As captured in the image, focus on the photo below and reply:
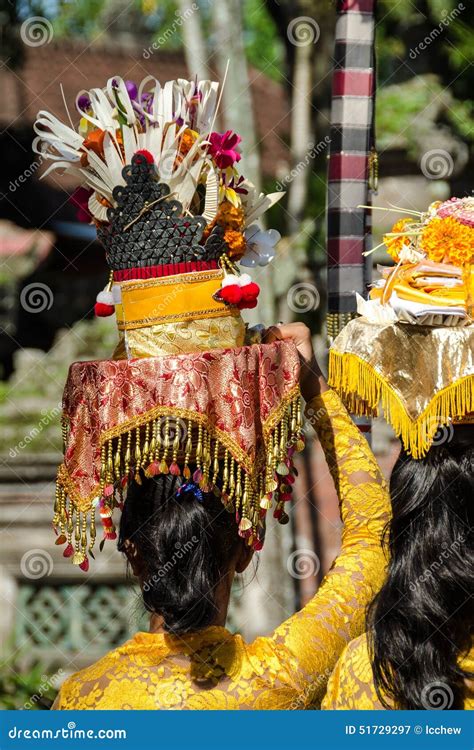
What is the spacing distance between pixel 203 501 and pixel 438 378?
633mm

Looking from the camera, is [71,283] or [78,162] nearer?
[78,162]

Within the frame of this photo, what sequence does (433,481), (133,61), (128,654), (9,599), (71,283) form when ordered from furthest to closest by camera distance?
(133,61) < (71,283) < (9,599) < (128,654) < (433,481)

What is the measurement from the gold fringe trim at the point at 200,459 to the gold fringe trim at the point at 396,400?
13 centimetres

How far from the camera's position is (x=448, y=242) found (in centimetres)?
238

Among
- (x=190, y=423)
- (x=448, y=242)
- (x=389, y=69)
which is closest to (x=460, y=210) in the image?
(x=448, y=242)

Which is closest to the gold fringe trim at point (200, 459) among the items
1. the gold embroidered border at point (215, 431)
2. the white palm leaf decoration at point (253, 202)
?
the gold embroidered border at point (215, 431)

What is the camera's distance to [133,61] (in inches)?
397

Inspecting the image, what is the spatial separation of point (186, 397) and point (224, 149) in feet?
2.13

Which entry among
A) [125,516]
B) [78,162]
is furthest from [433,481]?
[78,162]

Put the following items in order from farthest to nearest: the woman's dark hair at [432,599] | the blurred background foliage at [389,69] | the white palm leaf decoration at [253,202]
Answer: the blurred background foliage at [389,69] → the white palm leaf decoration at [253,202] → the woman's dark hair at [432,599]

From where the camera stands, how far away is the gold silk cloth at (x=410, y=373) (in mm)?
2258

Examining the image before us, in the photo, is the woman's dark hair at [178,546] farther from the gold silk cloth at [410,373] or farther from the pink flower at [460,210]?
the pink flower at [460,210]

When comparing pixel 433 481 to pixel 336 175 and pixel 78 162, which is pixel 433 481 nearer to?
pixel 78 162

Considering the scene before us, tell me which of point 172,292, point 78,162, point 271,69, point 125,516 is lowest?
point 125,516
